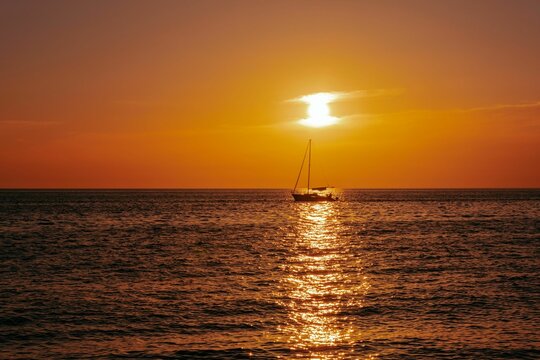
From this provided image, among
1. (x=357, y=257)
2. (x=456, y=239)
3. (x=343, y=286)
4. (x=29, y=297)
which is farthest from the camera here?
(x=456, y=239)

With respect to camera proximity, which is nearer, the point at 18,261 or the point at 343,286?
the point at 343,286

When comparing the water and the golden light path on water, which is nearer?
the water

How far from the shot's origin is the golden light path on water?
25.8m

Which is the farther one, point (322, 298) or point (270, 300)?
point (322, 298)

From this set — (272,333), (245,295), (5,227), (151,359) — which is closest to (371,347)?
(272,333)

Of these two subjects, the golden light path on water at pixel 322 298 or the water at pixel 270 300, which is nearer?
the water at pixel 270 300

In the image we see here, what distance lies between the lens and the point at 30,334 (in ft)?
89.6

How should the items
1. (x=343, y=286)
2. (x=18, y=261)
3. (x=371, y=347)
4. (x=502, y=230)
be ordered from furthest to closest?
(x=502, y=230) → (x=18, y=261) → (x=343, y=286) → (x=371, y=347)

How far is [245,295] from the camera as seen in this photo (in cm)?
3697

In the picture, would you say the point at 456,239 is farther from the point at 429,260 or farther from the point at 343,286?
the point at 343,286

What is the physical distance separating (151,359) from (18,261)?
3536 centimetres

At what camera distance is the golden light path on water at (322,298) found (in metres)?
25.8

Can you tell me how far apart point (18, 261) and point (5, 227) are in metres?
48.6

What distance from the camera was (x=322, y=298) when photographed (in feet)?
119
